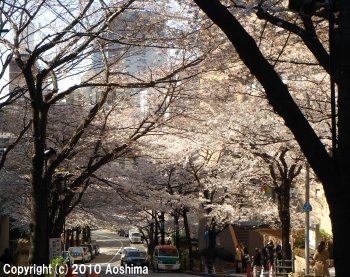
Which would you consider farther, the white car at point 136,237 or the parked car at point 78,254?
the white car at point 136,237

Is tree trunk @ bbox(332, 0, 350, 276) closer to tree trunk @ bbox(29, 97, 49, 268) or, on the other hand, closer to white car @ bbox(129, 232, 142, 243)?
tree trunk @ bbox(29, 97, 49, 268)

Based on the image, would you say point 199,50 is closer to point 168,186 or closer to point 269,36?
point 269,36

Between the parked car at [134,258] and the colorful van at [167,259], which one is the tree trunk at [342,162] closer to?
the colorful van at [167,259]

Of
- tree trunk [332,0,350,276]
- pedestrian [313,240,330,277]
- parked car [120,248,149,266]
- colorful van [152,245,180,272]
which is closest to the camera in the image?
tree trunk [332,0,350,276]

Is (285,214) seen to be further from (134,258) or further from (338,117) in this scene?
(134,258)

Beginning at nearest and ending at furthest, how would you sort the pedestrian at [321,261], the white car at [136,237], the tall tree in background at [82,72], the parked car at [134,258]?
the tall tree in background at [82,72] → the pedestrian at [321,261] → the parked car at [134,258] → the white car at [136,237]

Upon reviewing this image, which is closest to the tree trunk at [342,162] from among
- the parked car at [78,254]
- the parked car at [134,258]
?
the parked car at [134,258]

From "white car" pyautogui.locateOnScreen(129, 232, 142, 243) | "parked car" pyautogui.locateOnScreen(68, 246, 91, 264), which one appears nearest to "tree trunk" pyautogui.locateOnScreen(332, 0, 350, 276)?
"parked car" pyautogui.locateOnScreen(68, 246, 91, 264)

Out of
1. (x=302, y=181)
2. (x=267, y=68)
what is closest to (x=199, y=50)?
(x=267, y=68)

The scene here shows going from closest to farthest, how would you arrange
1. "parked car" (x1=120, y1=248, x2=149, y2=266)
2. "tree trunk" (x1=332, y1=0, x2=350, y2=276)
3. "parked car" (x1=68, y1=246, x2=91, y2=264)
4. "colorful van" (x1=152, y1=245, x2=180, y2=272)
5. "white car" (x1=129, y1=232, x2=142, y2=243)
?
"tree trunk" (x1=332, y1=0, x2=350, y2=276) < "colorful van" (x1=152, y1=245, x2=180, y2=272) < "parked car" (x1=120, y1=248, x2=149, y2=266) < "parked car" (x1=68, y1=246, x2=91, y2=264) < "white car" (x1=129, y1=232, x2=142, y2=243)

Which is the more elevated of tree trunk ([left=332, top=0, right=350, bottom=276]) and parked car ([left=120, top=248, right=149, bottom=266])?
tree trunk ([left=332, top=0, right=350, bottom=276])

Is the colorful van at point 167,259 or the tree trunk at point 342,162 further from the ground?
the tree trunk at point 342,162

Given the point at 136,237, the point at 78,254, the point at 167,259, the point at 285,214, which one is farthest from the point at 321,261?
the point at 136,237

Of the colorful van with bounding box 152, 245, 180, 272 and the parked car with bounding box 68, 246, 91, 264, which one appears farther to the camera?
the parked car with bounding box 68, 246, 91, 264
